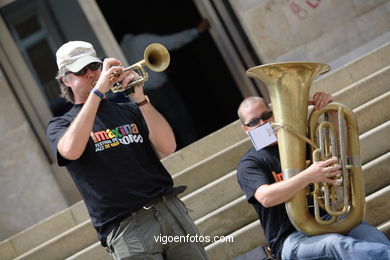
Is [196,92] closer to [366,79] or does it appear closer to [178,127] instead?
[178,127]

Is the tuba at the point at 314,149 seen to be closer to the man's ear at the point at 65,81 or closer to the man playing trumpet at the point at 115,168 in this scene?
the man playing trumpet at the point at 115,168

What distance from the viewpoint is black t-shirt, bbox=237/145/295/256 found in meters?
3.88

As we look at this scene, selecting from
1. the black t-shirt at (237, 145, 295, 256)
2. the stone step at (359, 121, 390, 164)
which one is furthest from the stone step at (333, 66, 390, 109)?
the black t-shirt at (237, 145, 295, 256)

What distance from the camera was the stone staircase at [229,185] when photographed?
4.96m

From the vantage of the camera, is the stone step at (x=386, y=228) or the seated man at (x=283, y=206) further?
the stone step at (x=386, y=228)

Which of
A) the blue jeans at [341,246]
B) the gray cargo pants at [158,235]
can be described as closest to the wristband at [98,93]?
the gray cargo pants at [158,235]

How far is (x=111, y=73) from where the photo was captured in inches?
132

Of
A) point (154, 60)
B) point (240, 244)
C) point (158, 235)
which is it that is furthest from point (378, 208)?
point (154, 60)

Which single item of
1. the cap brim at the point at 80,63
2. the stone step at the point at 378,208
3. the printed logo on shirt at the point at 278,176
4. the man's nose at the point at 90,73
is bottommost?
the stone step at the point at 378,208

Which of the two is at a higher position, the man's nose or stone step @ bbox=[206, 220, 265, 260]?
the man's nose

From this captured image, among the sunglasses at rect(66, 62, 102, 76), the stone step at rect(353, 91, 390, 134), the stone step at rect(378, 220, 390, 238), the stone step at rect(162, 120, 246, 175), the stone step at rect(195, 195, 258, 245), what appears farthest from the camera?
the stone step at rect(162, 120, 246, 175)

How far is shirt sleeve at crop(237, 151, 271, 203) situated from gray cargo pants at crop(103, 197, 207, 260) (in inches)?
20.1

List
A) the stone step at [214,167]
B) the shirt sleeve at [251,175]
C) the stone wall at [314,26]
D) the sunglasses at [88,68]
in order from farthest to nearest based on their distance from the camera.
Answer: the stone wall at [314,26]
the stone step at [214,167]
the shirt sleeve at [251,175]
the sunglasses at [88,68]

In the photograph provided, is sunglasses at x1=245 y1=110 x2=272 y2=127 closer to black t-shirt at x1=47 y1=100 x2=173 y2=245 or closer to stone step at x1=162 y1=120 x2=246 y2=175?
black t-shirt at x1=47 y1=100 x2=173 y2=245
